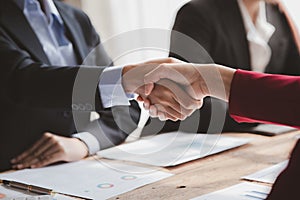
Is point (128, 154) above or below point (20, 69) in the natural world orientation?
below

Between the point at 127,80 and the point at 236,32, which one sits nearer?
the point at 127,80

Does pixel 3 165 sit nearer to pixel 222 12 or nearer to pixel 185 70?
pixel 185 70

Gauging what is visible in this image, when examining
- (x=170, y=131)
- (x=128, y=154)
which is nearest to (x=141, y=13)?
(x=170, y=131)

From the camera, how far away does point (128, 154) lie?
1.42 meters

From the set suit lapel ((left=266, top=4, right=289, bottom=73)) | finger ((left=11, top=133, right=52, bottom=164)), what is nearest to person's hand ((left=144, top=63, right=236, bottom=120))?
finger ((left=11, top=133, right=52, bottom=164))

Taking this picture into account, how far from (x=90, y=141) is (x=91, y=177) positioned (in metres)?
0.30

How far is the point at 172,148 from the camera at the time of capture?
56.9 inches

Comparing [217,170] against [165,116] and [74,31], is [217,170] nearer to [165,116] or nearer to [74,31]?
[165,116]

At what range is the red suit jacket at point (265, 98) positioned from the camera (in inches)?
36.7

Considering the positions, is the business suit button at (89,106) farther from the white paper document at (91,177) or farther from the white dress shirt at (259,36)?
the white dress shirt at (259,36)

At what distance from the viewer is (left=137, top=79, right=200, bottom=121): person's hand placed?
1.33 m

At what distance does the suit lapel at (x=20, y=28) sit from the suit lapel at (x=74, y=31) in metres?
0.13

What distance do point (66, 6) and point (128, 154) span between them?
663 millimetres

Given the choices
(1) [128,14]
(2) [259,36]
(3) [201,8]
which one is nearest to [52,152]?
(3) [201,8]
